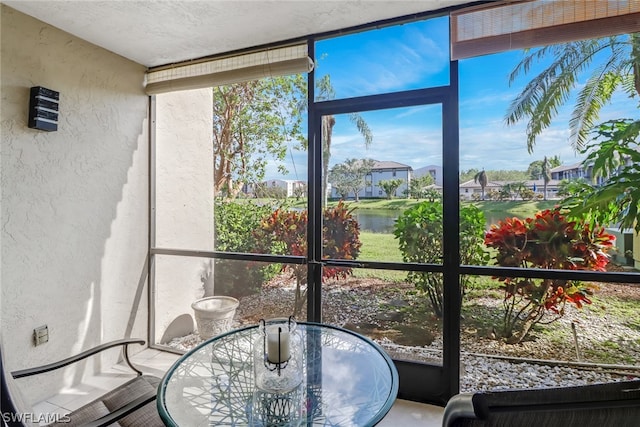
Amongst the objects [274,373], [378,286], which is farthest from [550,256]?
[274,373]

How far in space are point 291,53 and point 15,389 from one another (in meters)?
2.54

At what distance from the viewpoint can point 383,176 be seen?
2.42 metres

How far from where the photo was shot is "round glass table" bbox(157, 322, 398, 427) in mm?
1237

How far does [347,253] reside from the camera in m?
2.54

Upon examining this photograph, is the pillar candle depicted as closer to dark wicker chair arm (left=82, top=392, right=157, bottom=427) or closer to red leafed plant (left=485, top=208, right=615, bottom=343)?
dark wicker chair arm (left=82, top=392, right=157, bottom=427)

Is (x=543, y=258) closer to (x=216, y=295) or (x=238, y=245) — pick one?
(x=238, y=245)

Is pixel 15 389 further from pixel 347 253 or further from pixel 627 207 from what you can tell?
pixel 627 207

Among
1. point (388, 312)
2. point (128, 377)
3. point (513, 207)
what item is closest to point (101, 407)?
point (128, 377)

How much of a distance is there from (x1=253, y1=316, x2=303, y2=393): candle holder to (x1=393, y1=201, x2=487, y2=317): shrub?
1197mm

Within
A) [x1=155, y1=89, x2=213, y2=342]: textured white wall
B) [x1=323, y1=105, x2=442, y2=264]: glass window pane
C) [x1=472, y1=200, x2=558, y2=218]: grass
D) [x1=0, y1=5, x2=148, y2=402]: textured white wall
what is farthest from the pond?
[x1=0, y1=5, x2=148, y2=402]: textured white wall

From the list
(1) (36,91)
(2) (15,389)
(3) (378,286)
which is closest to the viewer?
(2) (15,389)

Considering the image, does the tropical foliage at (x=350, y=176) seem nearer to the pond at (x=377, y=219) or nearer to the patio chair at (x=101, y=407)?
the pond at (x=377, y=219)

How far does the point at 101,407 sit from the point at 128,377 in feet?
4.21

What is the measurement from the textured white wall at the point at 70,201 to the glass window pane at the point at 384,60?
182 cm
